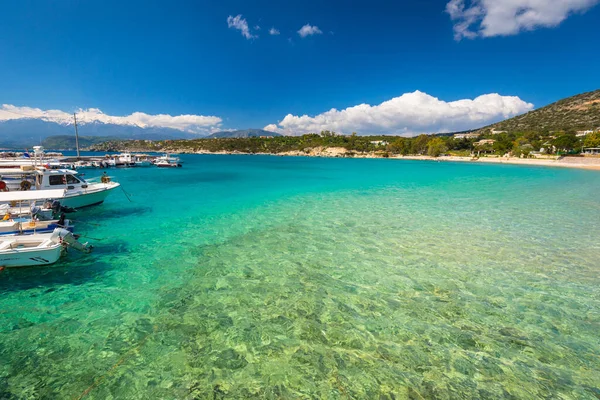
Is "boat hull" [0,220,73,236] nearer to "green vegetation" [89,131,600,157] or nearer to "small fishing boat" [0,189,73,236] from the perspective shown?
"small fishing boat" [0,189,73,236]

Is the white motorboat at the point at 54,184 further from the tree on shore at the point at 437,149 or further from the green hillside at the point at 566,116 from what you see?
the green hillside at the point at 566,116

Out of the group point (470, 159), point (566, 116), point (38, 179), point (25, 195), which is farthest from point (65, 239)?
point (566, 116)

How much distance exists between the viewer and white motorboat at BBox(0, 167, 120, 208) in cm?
1867

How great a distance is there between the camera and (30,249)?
9188 mm

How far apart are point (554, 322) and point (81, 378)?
11034 mm

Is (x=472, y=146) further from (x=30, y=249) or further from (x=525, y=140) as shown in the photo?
(x=30, y=249)

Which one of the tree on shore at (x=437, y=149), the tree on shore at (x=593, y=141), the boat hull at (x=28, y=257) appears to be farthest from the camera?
the tree on shore at (x=437, y=149)

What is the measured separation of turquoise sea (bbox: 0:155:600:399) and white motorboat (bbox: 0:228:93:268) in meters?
0.53

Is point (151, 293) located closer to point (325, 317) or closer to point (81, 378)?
point (81, 378)

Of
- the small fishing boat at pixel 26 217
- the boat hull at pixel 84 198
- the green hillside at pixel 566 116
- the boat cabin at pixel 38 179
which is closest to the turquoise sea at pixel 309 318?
the small fishing boat at pixel 26 217

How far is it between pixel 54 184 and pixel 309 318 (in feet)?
71.8

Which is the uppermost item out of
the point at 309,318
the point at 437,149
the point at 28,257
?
the point at 437,149

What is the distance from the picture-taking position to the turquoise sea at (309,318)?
17.4 feet

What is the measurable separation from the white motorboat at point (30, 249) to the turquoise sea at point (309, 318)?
53cm
